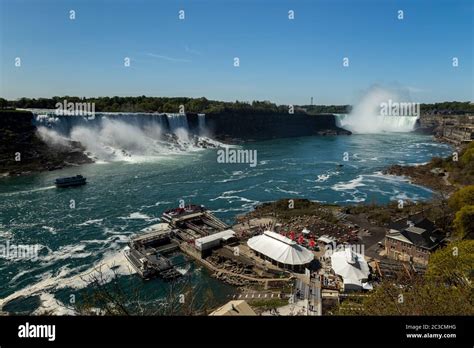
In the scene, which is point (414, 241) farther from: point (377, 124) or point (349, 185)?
point (377, 124)

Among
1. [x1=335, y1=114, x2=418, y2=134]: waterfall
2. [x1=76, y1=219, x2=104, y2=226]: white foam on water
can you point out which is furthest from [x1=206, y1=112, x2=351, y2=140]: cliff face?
[x1=76, y1=219, x2=104, y2=226]: white foam on water

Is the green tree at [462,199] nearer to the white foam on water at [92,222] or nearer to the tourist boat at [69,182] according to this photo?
the white foam on water at [92,222]

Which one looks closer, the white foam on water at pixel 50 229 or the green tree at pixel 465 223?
the green tree at pixel 465 223

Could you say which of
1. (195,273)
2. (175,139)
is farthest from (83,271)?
(175,139)

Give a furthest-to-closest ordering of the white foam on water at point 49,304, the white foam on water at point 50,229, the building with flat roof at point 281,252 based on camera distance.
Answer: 1. the white foam on water at point 50,229
2. the building with flat roof at point 281,252
3. the white foam on water at point 49,304

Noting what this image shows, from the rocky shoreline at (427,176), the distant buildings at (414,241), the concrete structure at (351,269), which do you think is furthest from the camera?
the rocky shoreline at (427,176)

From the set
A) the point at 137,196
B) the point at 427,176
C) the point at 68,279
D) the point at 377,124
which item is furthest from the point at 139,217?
the point at 377,124

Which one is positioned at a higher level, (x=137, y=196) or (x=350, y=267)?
Result: (x=137, y=196)

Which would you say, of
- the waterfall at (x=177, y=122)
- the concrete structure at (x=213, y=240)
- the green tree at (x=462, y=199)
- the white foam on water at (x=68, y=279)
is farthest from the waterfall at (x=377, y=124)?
the white foam on water at (x=68, y=279)

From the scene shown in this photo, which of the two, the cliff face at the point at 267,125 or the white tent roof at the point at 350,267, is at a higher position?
the cliff face at the point at 267,125
